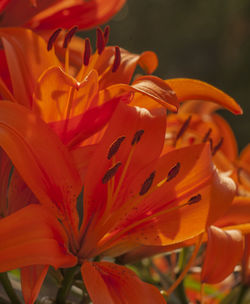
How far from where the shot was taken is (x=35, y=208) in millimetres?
473

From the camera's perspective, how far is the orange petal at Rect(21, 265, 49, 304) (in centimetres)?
48

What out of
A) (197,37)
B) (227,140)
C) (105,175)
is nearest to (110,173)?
(105,175)

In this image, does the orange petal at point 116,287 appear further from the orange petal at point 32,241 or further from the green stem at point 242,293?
the green stem at point 242,293

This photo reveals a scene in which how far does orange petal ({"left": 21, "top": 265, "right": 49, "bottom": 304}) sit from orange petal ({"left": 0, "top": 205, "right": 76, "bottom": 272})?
0.07ft

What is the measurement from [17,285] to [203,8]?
5.70 m

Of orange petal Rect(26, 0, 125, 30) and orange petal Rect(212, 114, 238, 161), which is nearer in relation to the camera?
orange petal Rect(26, 0, 125, 30)

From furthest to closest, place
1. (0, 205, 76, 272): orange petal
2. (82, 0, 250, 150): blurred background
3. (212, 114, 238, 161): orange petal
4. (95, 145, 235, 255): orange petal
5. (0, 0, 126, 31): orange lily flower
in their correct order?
(82, 0, 250, 150): blurred background
(212, 114, 238, 161): orange petal
(0, 0, 126, 31): orange lily flower
(95, 145, 235, 255): orange petal
(0, 205, 76, 272): orange petal

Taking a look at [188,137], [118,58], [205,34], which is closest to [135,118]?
[118,58]

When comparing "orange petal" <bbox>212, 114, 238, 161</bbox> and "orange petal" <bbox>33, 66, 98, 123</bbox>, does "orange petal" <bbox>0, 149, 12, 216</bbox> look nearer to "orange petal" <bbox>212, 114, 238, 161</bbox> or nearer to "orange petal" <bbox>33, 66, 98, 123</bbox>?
"orange petal" <bbox>33, 66, 98, 123</bbox>

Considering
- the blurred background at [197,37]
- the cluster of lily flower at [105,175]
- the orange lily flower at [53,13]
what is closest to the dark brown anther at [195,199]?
the cluster of lily flower at [105,175]

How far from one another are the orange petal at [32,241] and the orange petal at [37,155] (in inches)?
1.1

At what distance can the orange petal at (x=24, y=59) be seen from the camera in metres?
0.53

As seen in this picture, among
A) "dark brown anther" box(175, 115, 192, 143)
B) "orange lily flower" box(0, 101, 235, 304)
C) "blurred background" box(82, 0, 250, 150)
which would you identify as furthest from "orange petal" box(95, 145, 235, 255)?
"blurred background" box(82, 0, 250, 150)

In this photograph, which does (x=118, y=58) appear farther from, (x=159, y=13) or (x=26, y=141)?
(x=159, y=13)
